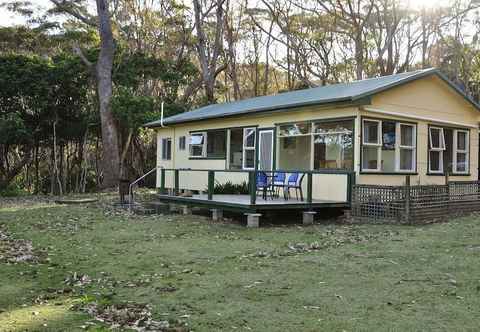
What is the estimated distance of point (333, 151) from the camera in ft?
43.4

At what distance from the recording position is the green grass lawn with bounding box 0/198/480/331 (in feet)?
15.0

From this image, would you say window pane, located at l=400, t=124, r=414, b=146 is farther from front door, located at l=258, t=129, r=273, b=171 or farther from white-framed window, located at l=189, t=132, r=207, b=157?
white-framed window, located at l=189, t=132, r=207, b=157

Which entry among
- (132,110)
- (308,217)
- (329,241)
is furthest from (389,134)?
(132,110)

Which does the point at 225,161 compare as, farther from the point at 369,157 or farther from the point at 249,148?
the point at 369,157

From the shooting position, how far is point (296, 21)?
94.7ft

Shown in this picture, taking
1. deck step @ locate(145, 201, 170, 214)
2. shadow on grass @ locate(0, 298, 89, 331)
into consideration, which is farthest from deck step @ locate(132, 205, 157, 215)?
shadow on grass @ locate(0, 298, 89, 331)

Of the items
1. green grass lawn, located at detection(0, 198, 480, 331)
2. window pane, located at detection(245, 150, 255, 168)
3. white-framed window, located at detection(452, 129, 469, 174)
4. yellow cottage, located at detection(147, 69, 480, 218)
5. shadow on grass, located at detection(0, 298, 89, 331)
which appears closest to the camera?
shadow on grass, located at detection(0, 298, 89, 331)

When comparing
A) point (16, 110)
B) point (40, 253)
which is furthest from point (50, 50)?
point (40, 253)

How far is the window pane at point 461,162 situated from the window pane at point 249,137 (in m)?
6.53

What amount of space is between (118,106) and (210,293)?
60.4ft

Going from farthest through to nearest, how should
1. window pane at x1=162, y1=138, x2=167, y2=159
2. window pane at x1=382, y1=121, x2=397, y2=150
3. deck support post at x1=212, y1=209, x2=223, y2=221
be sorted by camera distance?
window pane at x1=162, y1=138, x2=167, y2=159 < window pane at x1=382, y1=121, x2=397, y2=150 < deck support post at x1=212, y1=209, x2=223, y2=221

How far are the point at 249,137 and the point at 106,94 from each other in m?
10.3

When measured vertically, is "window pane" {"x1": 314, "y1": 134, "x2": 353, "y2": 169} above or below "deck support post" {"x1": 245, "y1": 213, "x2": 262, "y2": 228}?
above

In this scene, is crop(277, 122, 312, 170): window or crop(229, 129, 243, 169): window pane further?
crop(229, 129, 243, 169): window pane
